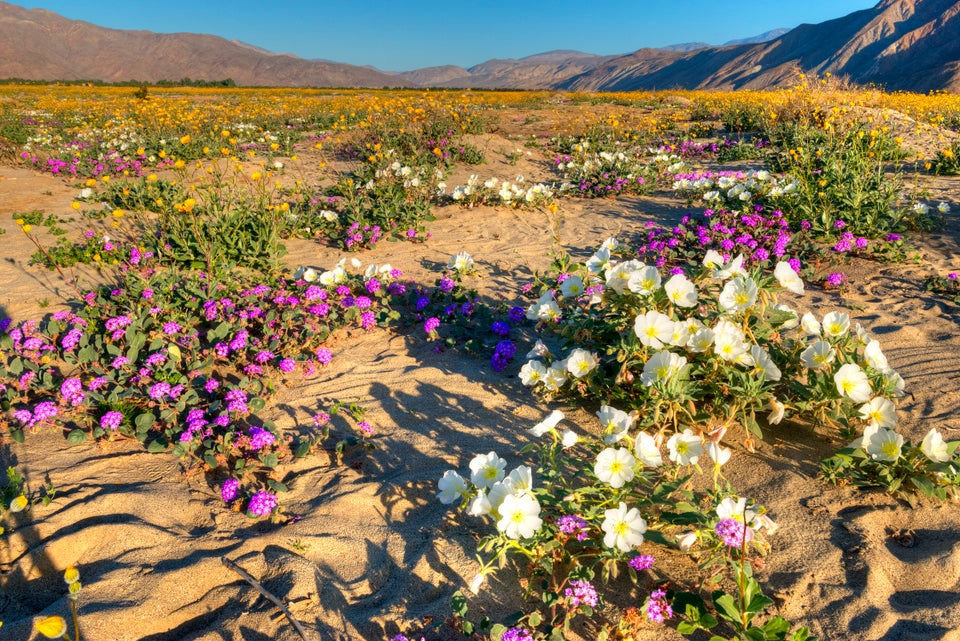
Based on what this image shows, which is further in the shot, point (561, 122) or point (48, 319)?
point (561, 122)

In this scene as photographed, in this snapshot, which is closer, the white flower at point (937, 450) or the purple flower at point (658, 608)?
the purple flower at point (658, 608)

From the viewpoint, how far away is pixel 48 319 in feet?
14.6

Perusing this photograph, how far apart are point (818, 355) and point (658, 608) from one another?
1496 millimetres

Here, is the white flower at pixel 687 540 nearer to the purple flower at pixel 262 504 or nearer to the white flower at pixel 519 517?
the white flower at pixel 519 517

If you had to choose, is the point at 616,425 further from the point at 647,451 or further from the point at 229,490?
the point at 229,490

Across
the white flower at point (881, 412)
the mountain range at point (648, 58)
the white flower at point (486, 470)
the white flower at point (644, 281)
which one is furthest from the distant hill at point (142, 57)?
the white flower at point (881, 412)

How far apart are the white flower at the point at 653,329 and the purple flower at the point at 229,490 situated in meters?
2.14

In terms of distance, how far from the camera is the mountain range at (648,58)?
63.1 metres

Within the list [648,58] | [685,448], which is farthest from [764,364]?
[648,58]

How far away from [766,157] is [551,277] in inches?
248

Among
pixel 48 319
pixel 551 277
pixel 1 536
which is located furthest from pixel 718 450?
pixel 48 319

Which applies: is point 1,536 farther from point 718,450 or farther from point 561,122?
point 561,122

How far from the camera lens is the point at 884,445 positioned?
2.32m

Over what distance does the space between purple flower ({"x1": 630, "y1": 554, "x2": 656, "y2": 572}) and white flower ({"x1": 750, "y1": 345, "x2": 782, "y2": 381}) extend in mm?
1138
